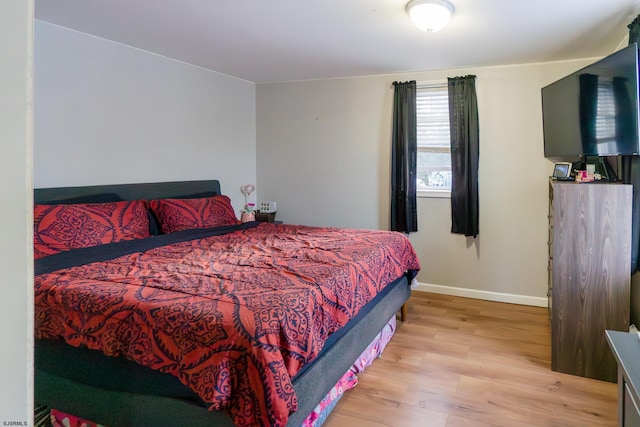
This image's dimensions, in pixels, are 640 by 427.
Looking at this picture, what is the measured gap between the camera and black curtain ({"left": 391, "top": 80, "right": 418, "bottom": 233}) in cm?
415

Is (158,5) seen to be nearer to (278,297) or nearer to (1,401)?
(278,297)

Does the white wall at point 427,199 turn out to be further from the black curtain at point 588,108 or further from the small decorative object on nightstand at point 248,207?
the black curtain at point 588,108

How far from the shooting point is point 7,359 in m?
0.50

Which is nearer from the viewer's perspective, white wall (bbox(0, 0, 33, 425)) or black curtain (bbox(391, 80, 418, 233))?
white wall (bbox(0, 0, 33, 425))

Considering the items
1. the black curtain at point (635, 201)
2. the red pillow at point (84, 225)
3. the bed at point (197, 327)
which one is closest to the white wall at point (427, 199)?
the black curtain at point (635, 201)

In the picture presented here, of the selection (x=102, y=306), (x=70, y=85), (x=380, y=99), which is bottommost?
(x=102, y=306)

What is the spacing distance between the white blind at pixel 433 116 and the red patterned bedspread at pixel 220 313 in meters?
2.03

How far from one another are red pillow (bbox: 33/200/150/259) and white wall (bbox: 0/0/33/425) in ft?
7.24

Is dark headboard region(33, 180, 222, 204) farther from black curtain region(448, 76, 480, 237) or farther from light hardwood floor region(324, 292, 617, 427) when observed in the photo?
black curtain region(448, 76, 480, 237)

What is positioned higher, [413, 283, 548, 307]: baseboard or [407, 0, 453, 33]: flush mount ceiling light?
[407, 0, 453, 33]: flush mount ceiling light

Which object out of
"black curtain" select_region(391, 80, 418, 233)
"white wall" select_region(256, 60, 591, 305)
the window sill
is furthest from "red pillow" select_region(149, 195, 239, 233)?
the window sill

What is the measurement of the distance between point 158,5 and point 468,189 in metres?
2.94

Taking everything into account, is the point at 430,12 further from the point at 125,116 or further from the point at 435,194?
the point at 125,116

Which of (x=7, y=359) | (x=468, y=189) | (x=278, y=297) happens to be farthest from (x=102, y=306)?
(x=468, y=189)
